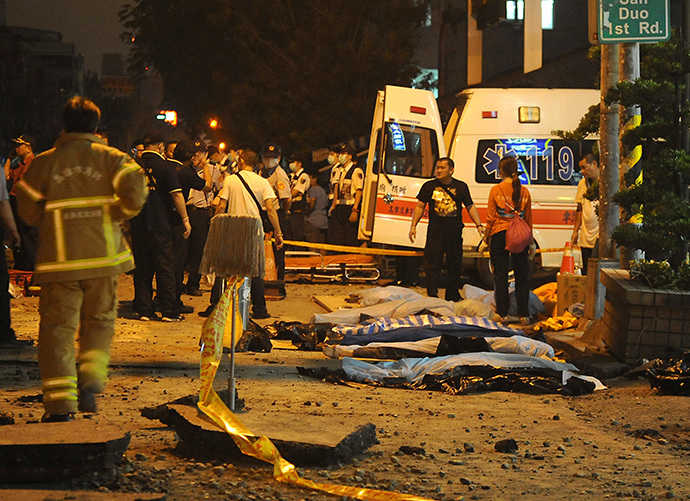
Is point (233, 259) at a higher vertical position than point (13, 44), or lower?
lower

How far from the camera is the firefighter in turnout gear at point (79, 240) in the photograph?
5.36m

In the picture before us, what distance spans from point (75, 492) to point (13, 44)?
72.4 metres

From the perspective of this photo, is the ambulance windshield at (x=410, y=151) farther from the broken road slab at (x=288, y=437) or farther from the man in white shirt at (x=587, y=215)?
the broken road slab at (x=288, y=437)

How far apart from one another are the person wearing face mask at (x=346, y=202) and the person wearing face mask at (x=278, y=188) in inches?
94.7

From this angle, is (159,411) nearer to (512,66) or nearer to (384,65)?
(384,65)

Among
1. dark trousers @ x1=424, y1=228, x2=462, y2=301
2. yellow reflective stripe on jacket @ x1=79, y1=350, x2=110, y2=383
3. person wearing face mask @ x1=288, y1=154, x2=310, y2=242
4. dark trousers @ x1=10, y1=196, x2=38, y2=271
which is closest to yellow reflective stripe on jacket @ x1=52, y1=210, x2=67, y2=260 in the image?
yellow reflective stripe on jacket @ x1=79, y1=350, x2=110, y2=383

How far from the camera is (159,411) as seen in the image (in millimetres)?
5727

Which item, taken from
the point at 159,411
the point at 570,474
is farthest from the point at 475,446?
the point at 159,411

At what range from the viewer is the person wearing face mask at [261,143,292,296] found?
1317cm

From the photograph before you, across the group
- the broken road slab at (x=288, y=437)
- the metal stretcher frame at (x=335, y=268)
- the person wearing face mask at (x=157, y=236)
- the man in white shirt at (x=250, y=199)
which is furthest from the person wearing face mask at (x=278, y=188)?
the broken road slab at (x=288, y=437)

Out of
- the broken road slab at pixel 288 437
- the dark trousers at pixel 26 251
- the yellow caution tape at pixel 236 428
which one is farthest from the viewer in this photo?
the dark trousers at pixel 26 251

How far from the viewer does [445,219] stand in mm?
12844

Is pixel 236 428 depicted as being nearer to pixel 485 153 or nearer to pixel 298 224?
pixel 485 153

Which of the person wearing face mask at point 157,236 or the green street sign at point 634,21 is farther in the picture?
the person wearing face mask at point 157,236
